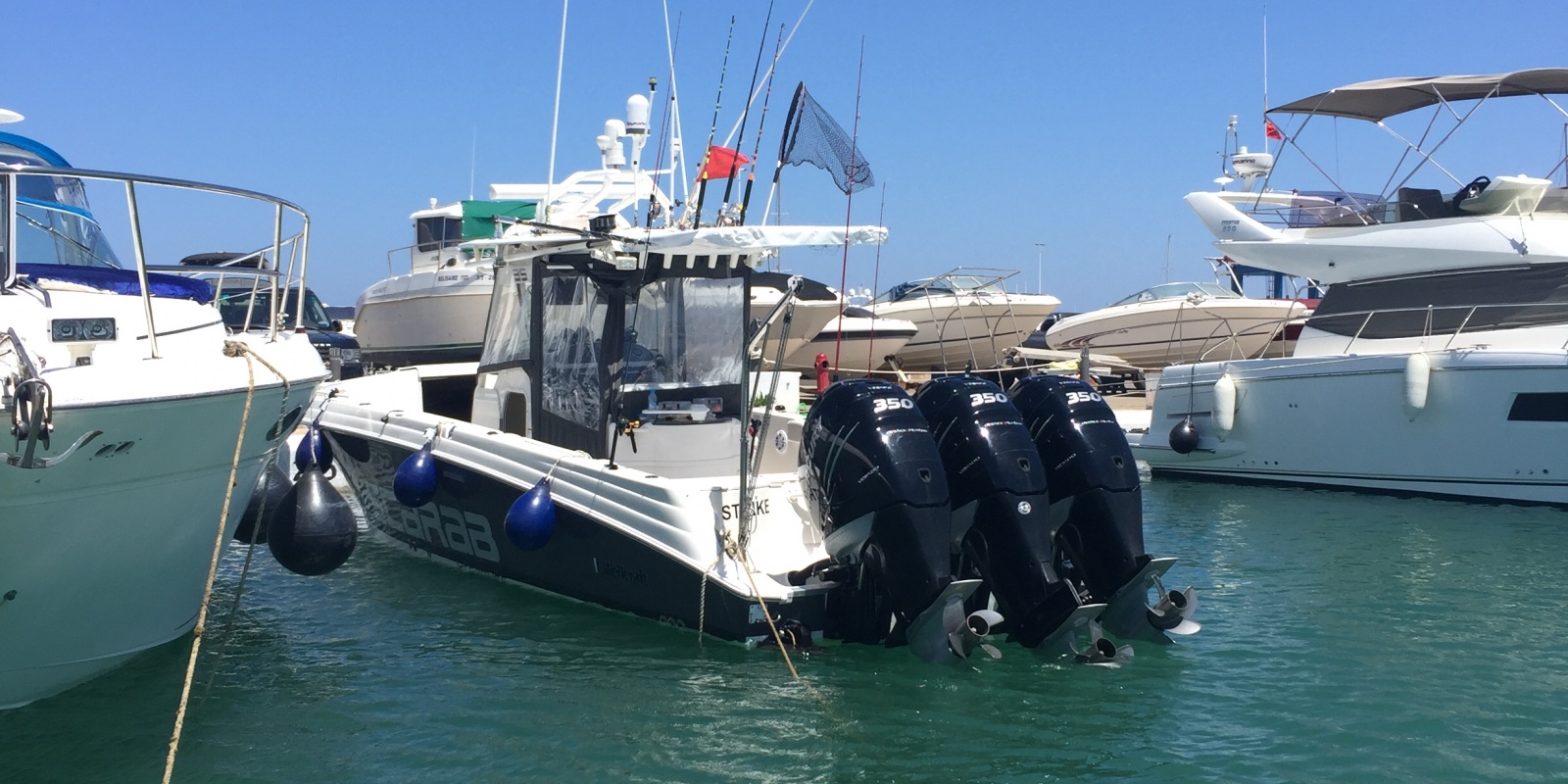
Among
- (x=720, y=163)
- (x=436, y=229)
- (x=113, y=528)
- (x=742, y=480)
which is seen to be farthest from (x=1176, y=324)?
(x=113, y=528)

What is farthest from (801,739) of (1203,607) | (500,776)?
(1203,607)

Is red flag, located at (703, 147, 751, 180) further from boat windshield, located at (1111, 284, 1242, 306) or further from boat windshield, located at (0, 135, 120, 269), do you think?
boat windshield, located at (1111, 284, 1242, 306)

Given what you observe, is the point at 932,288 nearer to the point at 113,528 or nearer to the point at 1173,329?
the point at 1173,329

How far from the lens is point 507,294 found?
980 cm

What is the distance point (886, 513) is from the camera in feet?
21.2

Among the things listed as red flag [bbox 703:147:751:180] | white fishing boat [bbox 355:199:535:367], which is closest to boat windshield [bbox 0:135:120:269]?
red flag [bbox 703:147:751:180]

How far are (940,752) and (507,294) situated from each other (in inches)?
218

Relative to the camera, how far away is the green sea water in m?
5.74

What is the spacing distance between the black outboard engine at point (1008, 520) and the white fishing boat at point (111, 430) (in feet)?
12.2

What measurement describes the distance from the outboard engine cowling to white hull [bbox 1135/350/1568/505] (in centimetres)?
955

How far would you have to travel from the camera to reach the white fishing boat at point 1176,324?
22453mm

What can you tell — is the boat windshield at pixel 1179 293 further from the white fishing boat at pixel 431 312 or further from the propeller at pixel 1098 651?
the propeller at pixel 1098 651

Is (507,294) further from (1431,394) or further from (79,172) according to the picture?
(1431,394)

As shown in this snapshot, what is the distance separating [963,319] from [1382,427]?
37.8 feet
